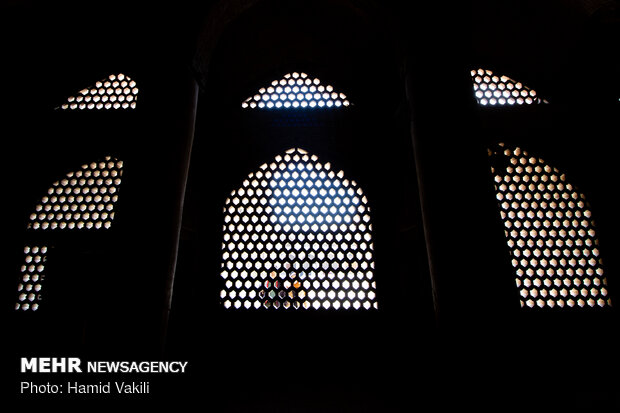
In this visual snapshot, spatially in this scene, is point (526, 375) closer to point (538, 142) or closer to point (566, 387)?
point (566, 387)

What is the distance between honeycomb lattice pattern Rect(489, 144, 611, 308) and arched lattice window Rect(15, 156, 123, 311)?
678 cm

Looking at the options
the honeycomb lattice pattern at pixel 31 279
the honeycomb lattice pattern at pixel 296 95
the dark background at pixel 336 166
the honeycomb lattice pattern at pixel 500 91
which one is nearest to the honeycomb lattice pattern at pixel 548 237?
the dark background at pixel 336 166

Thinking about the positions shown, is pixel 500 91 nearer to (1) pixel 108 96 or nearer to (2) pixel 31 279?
(1) pixel 108 96

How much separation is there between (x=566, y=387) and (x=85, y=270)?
6169 millimetres

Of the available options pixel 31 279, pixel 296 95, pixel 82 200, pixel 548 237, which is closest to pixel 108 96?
pixel 82 200

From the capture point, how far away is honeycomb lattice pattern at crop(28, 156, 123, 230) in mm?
6129

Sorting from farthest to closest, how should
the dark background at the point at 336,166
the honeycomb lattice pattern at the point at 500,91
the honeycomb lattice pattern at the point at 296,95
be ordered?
the honeycomb lattice pattern at the point at 296,95
the honeycomb lattice pattern at the point at 500,91
the dark background at the point at 336,166

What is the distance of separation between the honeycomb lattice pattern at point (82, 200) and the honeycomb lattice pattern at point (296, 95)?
9.67 ft

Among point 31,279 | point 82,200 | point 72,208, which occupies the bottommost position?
point 31,279

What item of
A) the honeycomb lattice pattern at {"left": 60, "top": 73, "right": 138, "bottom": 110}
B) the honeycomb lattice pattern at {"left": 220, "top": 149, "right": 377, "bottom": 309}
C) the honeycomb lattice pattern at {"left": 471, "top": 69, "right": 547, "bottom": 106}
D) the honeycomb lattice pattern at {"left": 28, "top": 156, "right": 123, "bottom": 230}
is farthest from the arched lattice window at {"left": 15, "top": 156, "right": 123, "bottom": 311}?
the honeycomb lattice pattern at {"left": 471, "top": 69, "right": 547, "bottom": 106}

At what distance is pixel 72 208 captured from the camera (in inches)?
247

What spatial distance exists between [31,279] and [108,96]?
3.69 metres

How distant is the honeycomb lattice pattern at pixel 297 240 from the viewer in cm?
579

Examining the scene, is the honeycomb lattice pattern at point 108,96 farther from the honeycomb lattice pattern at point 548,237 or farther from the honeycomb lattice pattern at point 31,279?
the honeycomb lattice pattern at point 548,237
